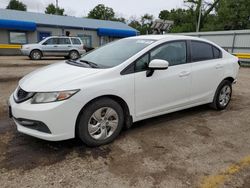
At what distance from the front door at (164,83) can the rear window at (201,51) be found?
236mm

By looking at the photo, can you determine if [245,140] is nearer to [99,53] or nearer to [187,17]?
[99,53]

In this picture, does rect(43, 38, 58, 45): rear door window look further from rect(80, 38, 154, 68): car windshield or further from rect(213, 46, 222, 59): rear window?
rect(213, 46, 222, 59): rear window

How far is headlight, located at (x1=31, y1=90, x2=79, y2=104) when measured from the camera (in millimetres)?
3309

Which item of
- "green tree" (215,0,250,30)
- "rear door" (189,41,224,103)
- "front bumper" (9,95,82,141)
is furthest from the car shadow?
"green tree" (215,0,250,30)

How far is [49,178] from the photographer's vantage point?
2.94m

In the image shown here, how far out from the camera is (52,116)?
128 inches

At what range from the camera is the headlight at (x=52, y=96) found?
10.9 feet

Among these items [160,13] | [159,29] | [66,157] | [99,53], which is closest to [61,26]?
[159,29]

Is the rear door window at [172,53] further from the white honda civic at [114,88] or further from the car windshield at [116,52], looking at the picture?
the car windshield at [116,52]

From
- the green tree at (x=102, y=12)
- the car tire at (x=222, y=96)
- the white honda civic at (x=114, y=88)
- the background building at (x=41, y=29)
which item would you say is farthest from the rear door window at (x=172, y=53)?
the green tree at (x=102, y=12)

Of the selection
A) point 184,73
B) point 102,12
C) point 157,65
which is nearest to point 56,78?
point 157,65

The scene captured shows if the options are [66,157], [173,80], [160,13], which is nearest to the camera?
[66,157]

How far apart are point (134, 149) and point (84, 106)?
3.09ft

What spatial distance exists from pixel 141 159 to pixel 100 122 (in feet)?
2.55
